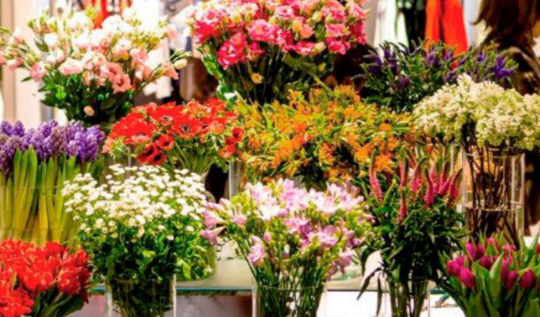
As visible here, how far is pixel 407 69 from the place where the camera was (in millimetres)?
2316

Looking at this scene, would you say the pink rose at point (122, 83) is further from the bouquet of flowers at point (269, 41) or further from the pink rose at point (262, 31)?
the pink rose at point (262, 31)

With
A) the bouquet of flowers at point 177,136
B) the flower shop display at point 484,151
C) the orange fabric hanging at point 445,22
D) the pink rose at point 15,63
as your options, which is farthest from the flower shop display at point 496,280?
the orange fabric hanging at point 445,22

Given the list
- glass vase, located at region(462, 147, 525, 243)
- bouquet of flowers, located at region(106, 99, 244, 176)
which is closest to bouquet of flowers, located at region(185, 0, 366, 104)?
bouquet of flowers, located at region(106, 99, 244, 176)

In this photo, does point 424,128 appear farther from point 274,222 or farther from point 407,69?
point 274,222

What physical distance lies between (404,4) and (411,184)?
2.21 meters

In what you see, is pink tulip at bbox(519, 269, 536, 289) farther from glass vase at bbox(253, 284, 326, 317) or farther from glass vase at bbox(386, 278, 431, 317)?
glass vase at bbox(253, 284, 326, 317)

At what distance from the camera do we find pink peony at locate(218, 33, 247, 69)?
93.3 inches

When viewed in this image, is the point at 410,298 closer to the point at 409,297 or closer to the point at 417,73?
the point at 409,297

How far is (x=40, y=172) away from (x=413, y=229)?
821mm

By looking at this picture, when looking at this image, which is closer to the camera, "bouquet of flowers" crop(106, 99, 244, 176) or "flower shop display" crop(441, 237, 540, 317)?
"flower shop display" crop(441, 237, 540, 317)

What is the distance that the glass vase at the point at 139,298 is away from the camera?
1.80 metres

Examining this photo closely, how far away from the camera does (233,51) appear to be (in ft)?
7.79

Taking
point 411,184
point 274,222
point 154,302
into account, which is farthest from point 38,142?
point 411,184

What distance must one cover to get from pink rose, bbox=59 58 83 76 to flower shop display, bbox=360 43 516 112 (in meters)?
0.69
